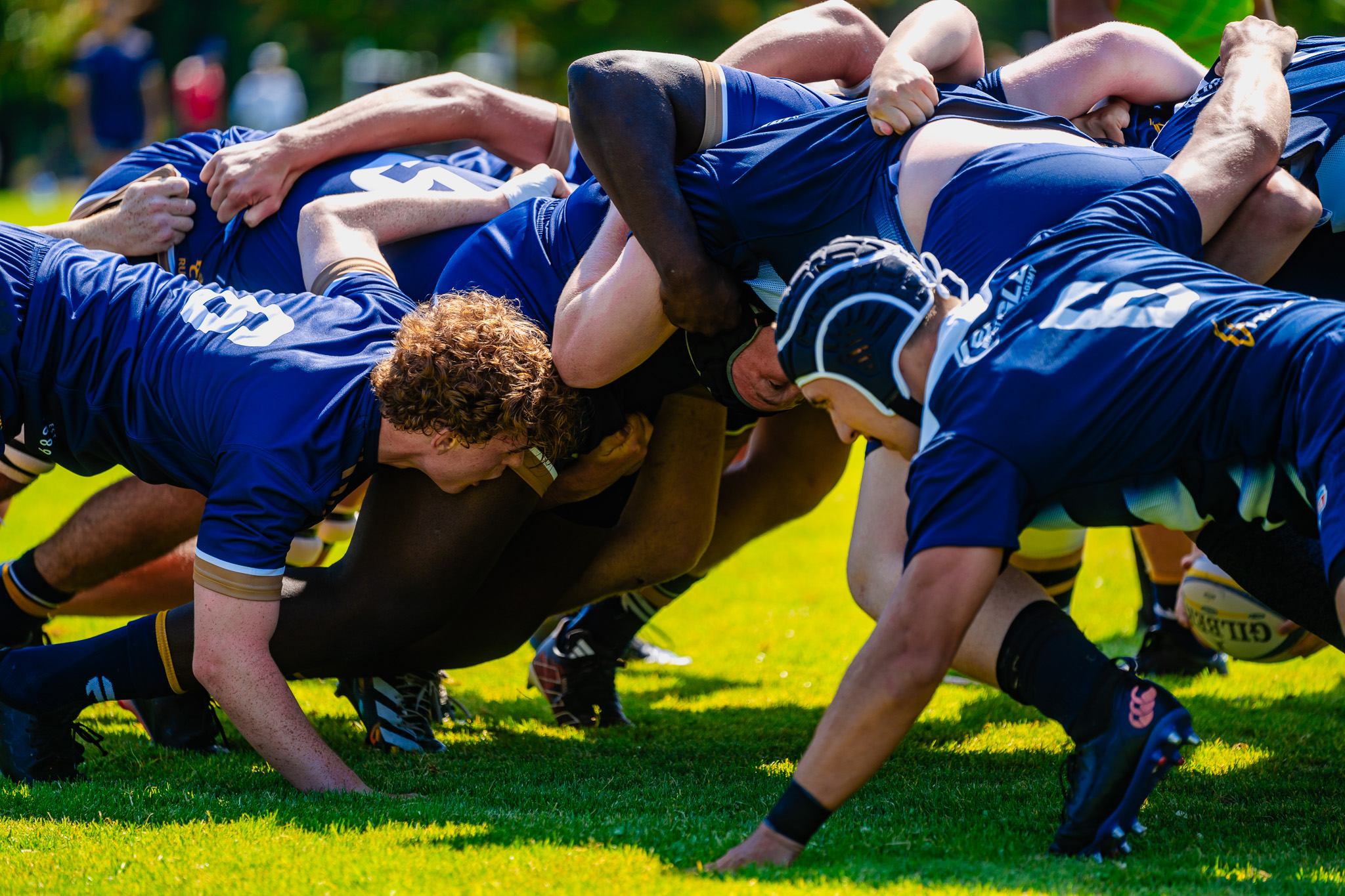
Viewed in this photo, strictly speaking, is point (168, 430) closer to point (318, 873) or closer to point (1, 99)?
point (318, 873)

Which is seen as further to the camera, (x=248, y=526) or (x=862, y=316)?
(x=248, y=526)

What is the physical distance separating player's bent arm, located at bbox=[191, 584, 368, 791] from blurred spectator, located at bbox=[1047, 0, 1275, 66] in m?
3.86

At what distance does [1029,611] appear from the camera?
10.1 feet

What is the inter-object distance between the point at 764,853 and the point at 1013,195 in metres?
1.58

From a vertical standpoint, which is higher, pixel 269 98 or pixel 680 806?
pixel 680 806

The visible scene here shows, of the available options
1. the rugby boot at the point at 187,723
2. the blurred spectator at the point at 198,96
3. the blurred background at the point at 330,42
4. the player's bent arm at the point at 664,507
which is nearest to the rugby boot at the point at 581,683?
the player's bent arm at the point at 664,507

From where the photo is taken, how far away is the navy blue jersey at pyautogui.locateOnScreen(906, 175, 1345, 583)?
255cm

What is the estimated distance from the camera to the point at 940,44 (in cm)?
380

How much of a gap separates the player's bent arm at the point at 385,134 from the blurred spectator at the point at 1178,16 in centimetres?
225

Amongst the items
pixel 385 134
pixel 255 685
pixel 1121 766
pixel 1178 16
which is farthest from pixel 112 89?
pixel 1121 766

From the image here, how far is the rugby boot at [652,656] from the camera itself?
5.54 meters

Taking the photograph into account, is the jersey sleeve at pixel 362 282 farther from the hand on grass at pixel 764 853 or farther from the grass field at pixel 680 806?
the hand on grass at pixel 764 853

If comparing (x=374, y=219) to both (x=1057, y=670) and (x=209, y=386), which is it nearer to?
(x=209, y=386)

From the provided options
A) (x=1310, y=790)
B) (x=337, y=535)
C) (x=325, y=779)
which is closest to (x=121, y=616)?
(x=337, y=535)
